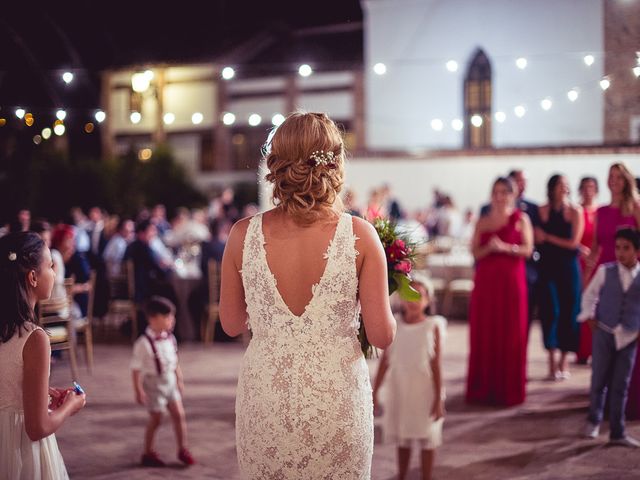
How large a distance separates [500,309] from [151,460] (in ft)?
10.2

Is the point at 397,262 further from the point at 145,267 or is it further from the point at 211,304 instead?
the point at 145,267

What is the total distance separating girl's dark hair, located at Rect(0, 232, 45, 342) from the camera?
8.51ft

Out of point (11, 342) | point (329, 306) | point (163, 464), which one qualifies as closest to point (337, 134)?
point (329, 306)

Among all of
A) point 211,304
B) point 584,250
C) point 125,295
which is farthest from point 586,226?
point 125,295

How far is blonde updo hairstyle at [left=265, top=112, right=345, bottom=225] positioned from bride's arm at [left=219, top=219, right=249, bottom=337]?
196 mm

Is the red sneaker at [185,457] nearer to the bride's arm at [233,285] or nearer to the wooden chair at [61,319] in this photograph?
the wooden chair at [61,319]

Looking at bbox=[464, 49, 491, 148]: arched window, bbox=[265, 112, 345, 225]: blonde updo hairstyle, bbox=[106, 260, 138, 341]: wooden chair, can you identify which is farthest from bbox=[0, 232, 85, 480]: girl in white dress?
bbox=[464, 49, 491, 148]: arched window

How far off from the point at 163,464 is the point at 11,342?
2.59 metres

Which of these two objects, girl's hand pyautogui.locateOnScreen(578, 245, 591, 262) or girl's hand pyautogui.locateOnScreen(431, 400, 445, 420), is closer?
girl's hand pyautogui.locateOnScreen(431, 400, 445, 420)

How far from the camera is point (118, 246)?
1124 cm

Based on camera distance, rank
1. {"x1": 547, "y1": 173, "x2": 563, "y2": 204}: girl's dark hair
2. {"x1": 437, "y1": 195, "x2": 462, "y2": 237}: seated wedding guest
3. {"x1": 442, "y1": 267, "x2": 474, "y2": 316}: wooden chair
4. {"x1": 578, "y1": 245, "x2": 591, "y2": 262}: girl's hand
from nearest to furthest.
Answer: {"x1": 547, "y1": 173, "x2": 563, "y2": 204}: girl's dark hair < {"x1": 578, "y1": 245, "x2": 591, "y2": 262}: girl's hand < {"x1": 442, "y1": 267, "x2": 474, "y2": 316}: wooden chair < {"x1": 437, "y1": 195, "x2": 462, "y2": 237}: seated wedding guest

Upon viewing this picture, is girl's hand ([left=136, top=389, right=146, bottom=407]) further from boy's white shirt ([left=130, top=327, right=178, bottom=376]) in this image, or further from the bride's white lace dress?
the bride's white lace dress

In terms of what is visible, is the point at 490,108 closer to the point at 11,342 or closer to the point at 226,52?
the point at 226,52

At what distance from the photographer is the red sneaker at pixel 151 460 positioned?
4.91 metres
